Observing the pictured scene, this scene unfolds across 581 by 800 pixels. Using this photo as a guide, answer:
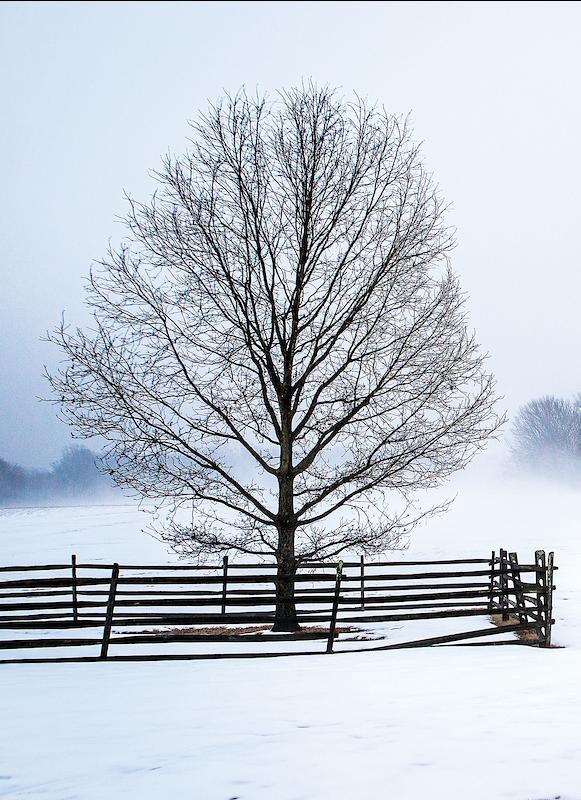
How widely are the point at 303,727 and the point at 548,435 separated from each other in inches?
4249

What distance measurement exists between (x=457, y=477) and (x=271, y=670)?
12079cm

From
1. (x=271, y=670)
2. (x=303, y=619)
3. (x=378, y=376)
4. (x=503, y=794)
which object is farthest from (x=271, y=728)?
(x=378, y=376)

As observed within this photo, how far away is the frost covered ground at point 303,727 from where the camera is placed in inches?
205

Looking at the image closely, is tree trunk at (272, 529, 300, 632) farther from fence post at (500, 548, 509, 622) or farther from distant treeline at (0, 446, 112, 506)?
distant treeline at (0, 446, 112, 506)

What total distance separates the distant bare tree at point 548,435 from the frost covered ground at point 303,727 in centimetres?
9674

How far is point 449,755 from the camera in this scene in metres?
5.72

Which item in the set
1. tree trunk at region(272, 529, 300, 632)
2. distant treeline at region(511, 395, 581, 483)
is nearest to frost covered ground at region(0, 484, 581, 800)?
tree trunk at region(272, 529, 300, 632)

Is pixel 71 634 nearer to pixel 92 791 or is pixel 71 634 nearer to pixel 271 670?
pixel 271 670

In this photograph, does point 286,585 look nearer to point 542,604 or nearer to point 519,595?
point 519,595

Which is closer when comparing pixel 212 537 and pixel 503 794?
pixel 503 794

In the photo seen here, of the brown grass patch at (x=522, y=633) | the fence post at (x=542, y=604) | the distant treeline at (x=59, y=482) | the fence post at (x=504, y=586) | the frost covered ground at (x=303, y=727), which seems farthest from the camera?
the distant treeline at (x=59, y=482)

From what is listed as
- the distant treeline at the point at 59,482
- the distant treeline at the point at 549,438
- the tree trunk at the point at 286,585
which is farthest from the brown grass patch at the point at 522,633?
the distant treeline at the point at 59,482

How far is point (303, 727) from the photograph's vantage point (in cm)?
675

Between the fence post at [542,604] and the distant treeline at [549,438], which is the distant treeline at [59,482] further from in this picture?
the fence post at [542,604]
